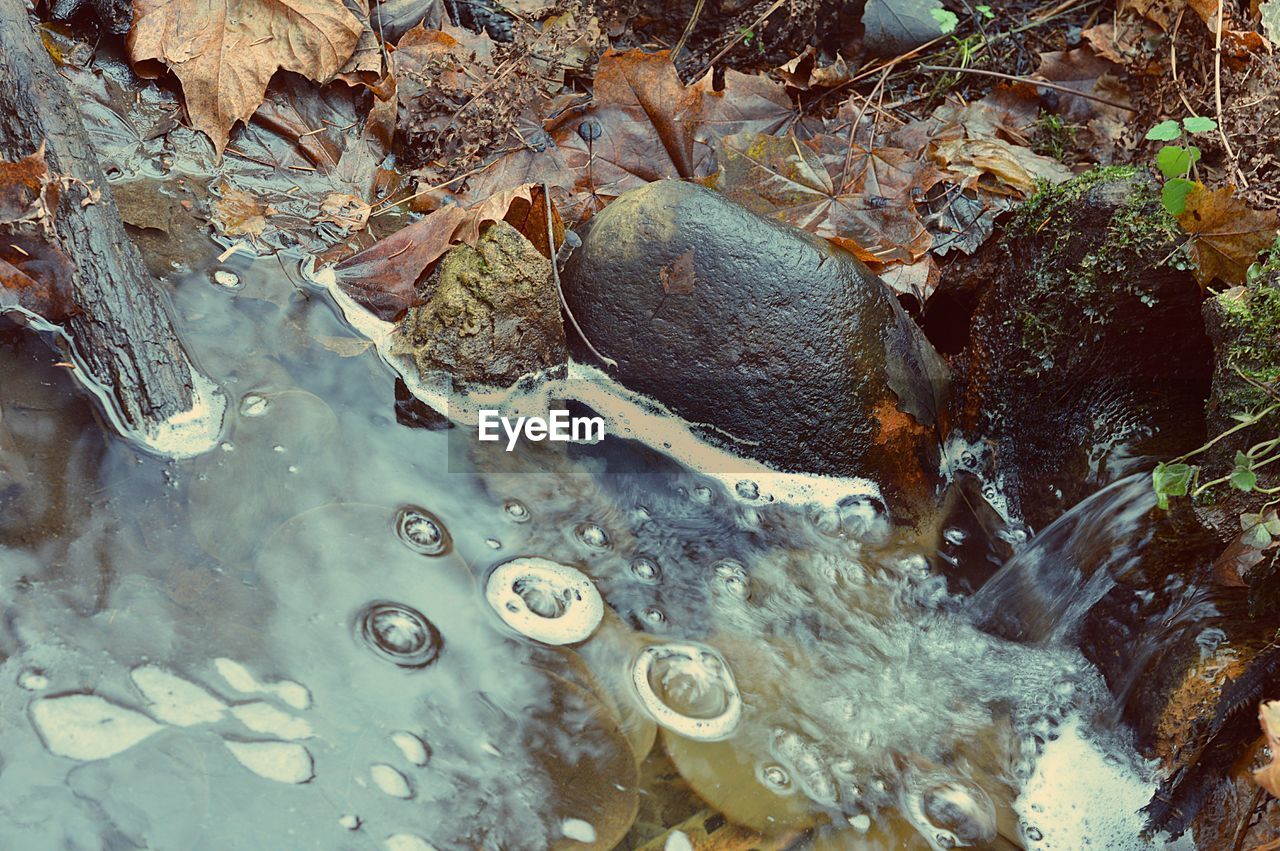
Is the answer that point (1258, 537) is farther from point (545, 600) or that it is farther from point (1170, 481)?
point (545, 600)

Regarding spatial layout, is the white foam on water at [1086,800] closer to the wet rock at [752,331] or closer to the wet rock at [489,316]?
the wet rock at [752,331]

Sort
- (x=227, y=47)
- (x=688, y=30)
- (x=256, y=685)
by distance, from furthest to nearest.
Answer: (x=688, y=30)
(x=227, y=47)
(x=256, y=685)

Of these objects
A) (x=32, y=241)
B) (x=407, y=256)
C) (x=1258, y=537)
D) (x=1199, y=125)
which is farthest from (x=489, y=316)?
(x=1199, y=125)

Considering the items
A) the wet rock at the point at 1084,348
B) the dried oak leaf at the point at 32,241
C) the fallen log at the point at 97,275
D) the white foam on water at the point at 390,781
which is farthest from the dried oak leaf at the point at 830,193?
the white foam on water at the point at 390,781

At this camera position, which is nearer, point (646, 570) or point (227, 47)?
point (646, 570)

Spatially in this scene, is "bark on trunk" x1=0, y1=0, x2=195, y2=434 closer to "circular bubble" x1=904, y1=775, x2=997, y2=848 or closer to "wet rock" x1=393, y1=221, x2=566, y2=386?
"wet rock" x1=393, y1=221, x2=566, y2=386

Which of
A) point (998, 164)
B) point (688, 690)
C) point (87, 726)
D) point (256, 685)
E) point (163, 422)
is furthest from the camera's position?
point (998, 164)

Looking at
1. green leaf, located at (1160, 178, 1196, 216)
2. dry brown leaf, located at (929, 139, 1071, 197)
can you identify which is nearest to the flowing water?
green leaf, located at (1160, 178, 1196, 216)
